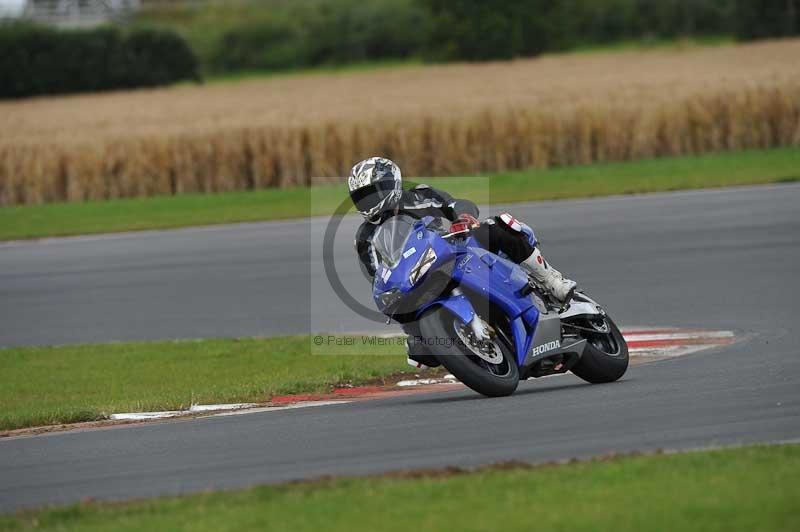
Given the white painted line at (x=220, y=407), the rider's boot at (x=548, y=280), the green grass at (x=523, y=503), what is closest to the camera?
the green grass at (x=523, y=503)

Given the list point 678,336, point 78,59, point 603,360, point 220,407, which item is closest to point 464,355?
point 603,360

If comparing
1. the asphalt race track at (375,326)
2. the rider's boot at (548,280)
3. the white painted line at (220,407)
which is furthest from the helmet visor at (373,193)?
the white painted line at (220,407)

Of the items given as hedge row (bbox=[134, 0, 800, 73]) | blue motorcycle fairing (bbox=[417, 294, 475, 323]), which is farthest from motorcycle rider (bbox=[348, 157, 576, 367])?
hedge row (bbox=[134, 0, 800, 73])

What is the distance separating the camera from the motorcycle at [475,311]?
952 centimetres

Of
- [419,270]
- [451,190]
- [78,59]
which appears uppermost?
[419,270]

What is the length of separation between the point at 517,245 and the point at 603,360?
3.49ft

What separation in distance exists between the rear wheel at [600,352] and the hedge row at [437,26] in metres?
49.4

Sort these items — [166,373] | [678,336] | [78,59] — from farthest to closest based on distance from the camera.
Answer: [78,59] < [166,373] < [678,336]

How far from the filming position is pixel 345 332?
16062 millimetres

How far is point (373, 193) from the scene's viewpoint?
9781mm

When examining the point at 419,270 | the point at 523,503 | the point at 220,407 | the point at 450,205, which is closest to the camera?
the point at 523,503

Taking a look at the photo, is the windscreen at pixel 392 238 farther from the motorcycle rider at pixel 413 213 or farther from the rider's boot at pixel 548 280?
the rider's boot at pixel 548 280

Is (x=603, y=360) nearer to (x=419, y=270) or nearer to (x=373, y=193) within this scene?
(x=419, y=270)

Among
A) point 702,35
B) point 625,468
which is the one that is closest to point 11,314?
point 625,468
